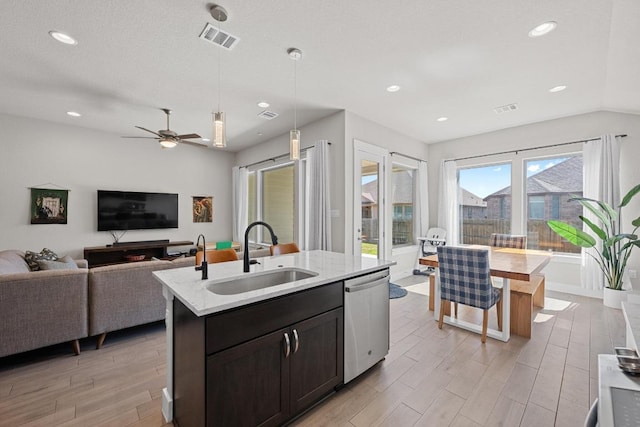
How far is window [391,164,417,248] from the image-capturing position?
A: 18.1 feet

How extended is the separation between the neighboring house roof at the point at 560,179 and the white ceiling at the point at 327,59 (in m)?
0.86

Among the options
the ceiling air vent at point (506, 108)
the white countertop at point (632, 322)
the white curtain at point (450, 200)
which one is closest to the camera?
the white countertop at point (632, 322)

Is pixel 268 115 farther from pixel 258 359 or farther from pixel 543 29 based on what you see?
pixel 258 359

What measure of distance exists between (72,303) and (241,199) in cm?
427

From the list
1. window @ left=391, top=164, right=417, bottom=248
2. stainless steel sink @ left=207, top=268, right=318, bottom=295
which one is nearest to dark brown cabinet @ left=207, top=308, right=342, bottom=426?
stainless steel sink @ left=207, top=268, right=318, bottom=295

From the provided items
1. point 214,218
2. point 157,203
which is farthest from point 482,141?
point 157,203

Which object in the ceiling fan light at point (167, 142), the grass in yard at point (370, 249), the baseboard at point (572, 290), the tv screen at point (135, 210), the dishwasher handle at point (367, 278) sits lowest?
the baseboard at point (572, 290)

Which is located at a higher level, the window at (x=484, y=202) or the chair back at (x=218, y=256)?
the window at (x=484, y=202)

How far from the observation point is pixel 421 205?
19.3 feet

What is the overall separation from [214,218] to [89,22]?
4.91 metres

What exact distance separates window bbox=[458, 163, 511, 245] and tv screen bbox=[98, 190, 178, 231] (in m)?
6.34

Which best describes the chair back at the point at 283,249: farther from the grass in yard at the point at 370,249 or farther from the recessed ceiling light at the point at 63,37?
the recessed ceiling light at the point at 63,37

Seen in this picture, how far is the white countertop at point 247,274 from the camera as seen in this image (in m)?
1.33

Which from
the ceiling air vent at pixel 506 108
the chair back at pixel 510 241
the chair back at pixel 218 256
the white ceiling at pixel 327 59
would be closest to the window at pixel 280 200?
the white ceiling at pixel 327 59
